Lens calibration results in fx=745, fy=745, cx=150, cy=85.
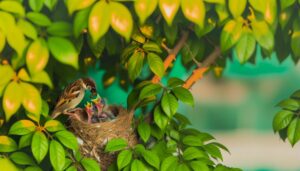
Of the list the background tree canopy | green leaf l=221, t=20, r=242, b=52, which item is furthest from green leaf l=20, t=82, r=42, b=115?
green leaf l=221, t=20, r=242, b=52

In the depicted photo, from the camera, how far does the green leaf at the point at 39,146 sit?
2074 mm

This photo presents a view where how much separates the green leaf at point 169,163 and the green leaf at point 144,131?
0.10 m

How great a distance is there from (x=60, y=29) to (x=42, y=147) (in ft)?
1.11

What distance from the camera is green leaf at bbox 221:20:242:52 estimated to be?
2064mm

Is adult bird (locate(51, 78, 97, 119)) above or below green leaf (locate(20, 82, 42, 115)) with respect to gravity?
below

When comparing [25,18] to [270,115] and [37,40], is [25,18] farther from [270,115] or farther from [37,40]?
[270,115]

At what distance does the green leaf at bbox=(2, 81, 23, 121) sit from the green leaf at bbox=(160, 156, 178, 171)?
49cm

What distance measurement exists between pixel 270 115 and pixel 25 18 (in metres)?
1.25

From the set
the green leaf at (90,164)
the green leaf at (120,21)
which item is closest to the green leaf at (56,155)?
the green leaf at (90,164)

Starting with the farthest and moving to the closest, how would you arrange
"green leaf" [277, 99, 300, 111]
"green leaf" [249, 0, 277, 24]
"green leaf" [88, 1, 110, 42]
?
"green leaf" [277, 99, 300, 111]
"green leaf" [249, 0, 277, 24]
"green leaf" [88, 1, 110, 42]

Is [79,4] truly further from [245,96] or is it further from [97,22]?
[245,96]

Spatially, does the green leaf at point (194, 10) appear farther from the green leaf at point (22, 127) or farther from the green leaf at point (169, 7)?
the green leaf at point (22, 127)

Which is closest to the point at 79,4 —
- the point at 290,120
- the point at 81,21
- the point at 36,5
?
the point at 81,21

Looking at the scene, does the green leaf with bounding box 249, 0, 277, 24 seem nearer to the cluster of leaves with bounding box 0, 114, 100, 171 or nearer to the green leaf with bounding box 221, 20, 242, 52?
the green leaf with bounding box 221, 20, 242, 52
